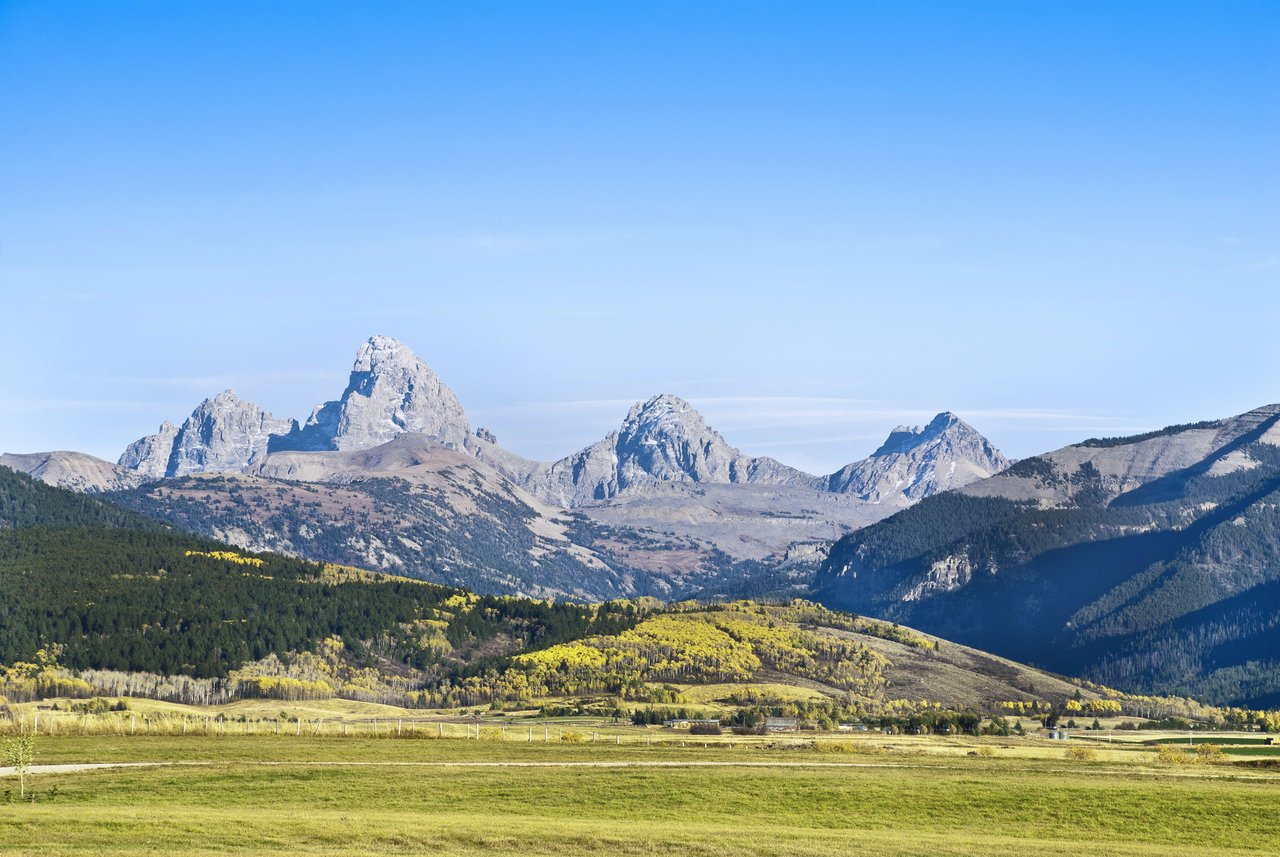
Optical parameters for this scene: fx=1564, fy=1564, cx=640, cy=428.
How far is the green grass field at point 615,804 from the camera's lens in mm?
70312

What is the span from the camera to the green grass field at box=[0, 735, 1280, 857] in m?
70.3

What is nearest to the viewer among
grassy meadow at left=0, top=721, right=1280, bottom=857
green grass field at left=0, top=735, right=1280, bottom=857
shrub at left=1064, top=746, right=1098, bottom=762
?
green grass field at left=0, top=735, right=1280, bottom=857

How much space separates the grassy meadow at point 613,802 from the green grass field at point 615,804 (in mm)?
193

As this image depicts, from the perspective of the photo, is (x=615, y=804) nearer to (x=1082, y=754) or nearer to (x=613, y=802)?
(x=613, y=802)

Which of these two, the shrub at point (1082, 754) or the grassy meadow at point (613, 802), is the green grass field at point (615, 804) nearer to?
the grassy meadow at point (613, 802)

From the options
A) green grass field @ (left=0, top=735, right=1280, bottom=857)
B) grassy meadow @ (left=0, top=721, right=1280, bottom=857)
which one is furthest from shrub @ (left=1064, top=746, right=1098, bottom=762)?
green grass field @ (left=0, top=735, right=1280, bottom=857)

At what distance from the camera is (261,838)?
2714 inches

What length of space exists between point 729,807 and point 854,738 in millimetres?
83116

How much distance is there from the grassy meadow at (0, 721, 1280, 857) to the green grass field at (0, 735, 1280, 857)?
0.19m

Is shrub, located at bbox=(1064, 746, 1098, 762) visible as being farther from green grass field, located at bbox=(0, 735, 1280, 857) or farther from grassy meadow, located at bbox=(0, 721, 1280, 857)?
green grass field, located at bbox=(0, 735, 1280, 857)

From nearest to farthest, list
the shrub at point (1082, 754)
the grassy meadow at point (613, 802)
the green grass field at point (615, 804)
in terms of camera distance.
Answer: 1. the green grass field at point (615, 804)
2. the grassy meadow at point (613, 802)
3. the shrub at point (1082, 754)

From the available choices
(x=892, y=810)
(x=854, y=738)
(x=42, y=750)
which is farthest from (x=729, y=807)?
(x=854, y=738)

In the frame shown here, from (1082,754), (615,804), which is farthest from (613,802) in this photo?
(1082,754)

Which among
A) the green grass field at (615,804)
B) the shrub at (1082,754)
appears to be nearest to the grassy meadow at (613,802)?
the green grass field at (615,804)
